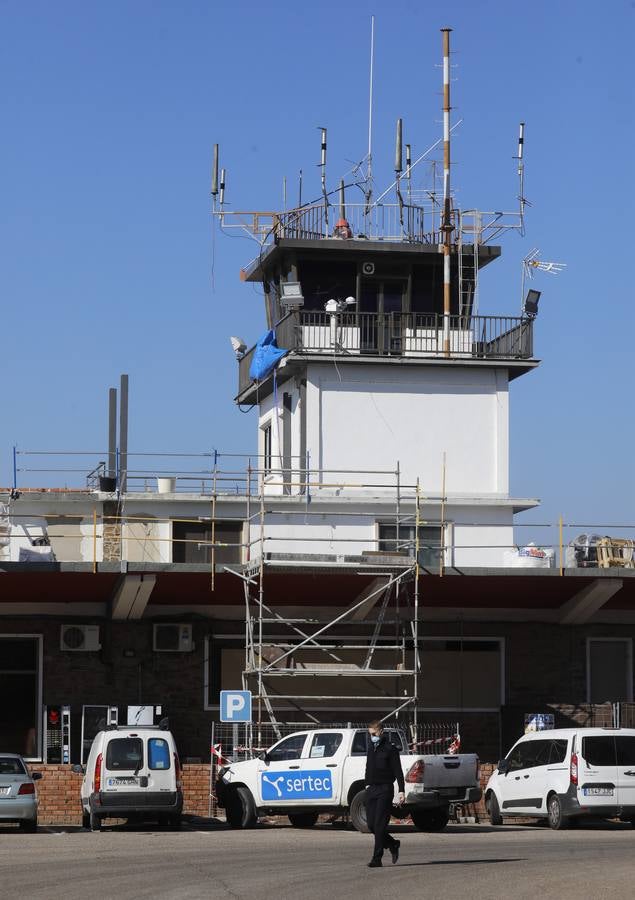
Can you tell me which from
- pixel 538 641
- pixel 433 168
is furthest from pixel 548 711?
pixel 433 168

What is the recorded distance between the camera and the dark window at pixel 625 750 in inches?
1018

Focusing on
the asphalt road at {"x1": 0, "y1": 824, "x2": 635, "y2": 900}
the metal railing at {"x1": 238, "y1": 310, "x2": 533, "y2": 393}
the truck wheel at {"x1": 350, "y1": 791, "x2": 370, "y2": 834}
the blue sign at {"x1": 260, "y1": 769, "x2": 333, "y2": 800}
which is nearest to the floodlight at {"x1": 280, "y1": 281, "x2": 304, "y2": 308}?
the metal railing at {"x1": 238, "y1": 310, "x2": 533, "y2": 393}

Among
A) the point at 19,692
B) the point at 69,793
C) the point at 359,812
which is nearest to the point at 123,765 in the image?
the point at 359,812

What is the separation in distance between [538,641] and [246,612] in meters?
7.04

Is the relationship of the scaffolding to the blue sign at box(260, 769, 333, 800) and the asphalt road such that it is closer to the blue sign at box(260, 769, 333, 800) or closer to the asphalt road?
the blue sign at box(260, 769, 333, 800)

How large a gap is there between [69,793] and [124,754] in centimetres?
466

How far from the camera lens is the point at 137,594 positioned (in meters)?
31.8

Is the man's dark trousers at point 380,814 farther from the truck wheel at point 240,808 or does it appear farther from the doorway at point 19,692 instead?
the doorway at point 19,692

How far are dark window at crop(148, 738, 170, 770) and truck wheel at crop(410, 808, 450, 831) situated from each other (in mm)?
4171

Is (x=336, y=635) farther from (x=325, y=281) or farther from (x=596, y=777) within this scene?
(x=596, y=777)

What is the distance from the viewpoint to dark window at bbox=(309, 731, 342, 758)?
25297 millimetres

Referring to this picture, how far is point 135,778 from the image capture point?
25.9 metres

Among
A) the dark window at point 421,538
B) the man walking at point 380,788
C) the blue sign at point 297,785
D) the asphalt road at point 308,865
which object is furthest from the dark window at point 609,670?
the man walking at point 380,788

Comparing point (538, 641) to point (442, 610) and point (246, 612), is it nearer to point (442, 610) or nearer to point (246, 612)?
point (442, 610)
